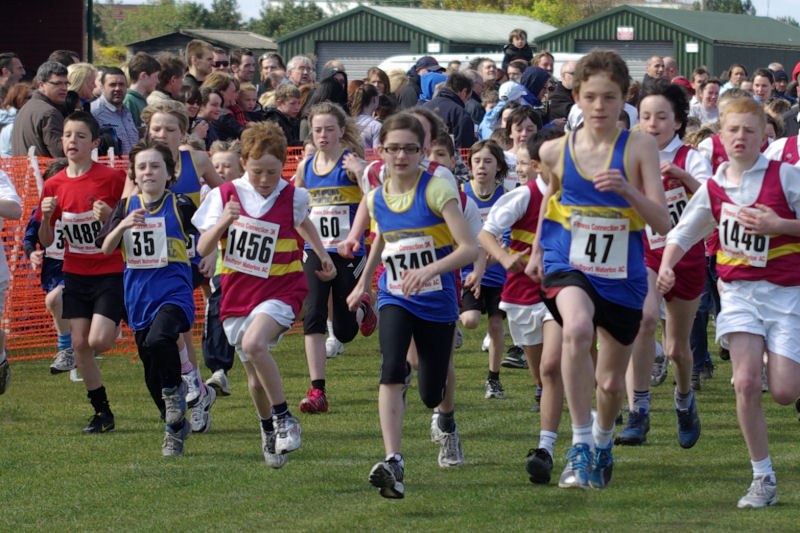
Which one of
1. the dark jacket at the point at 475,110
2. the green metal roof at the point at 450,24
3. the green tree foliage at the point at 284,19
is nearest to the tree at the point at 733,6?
the green tree foliage at the point at 284,19

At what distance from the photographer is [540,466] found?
21.9ft

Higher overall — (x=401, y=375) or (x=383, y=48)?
(x=383, y=48)

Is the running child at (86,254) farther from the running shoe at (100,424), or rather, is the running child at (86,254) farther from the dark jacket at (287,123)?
the dark jacket at (287,123)

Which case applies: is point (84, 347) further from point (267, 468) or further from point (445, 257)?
point (445, 257)

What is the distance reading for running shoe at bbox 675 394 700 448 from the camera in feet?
25.4

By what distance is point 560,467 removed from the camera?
7250 millimetres

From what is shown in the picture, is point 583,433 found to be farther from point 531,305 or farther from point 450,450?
point 531,305

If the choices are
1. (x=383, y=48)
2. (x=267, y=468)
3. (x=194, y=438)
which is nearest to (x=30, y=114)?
(x=194, y=438)

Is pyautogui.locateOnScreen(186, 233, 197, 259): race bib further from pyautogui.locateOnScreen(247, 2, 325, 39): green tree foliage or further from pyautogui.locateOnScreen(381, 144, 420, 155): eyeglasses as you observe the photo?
pyautogui.locateOnScreen(247, 2, 325, 39): green tree foliage

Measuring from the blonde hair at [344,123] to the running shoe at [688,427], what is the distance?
3221 millimetres

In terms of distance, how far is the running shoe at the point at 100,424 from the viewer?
855 cm

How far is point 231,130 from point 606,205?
730 cm

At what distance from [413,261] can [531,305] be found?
158cm

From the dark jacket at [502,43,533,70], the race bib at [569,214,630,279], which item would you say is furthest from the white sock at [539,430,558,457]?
the dark jacket at [502,43,533,70]
